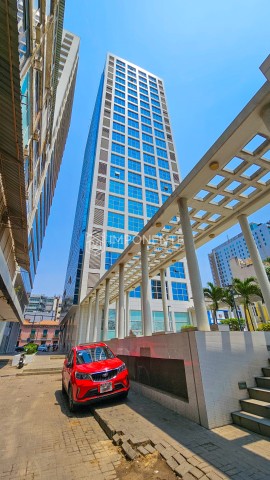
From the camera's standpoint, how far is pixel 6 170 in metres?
6.49

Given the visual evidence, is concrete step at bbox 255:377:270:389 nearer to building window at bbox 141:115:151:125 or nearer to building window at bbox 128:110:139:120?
building window at bbox 128:110:139:120

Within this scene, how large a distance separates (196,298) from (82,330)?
21388 mm

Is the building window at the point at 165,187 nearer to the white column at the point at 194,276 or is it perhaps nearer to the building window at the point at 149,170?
the building window at the point at 149,170

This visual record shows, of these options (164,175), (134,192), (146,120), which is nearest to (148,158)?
(164,175)

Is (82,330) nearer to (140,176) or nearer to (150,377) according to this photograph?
(150,377)

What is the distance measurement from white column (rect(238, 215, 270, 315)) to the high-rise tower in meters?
21.3

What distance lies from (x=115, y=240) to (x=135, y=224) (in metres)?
4.86

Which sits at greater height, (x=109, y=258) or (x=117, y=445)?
(x=109, y=258)

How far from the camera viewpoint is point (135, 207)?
3512 centimetres

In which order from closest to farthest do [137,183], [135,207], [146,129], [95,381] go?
[95,381]
[135,207]
[137,183]
[146,129]

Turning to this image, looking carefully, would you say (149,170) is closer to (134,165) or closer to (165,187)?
(134,165)

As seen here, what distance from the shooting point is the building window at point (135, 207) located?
34594 mm

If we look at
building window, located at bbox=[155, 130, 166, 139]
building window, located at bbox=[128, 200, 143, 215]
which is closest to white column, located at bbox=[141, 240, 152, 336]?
building window, located at bbox=[128, 200, 143, 215]

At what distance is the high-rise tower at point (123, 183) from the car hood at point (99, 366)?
64.0ft
